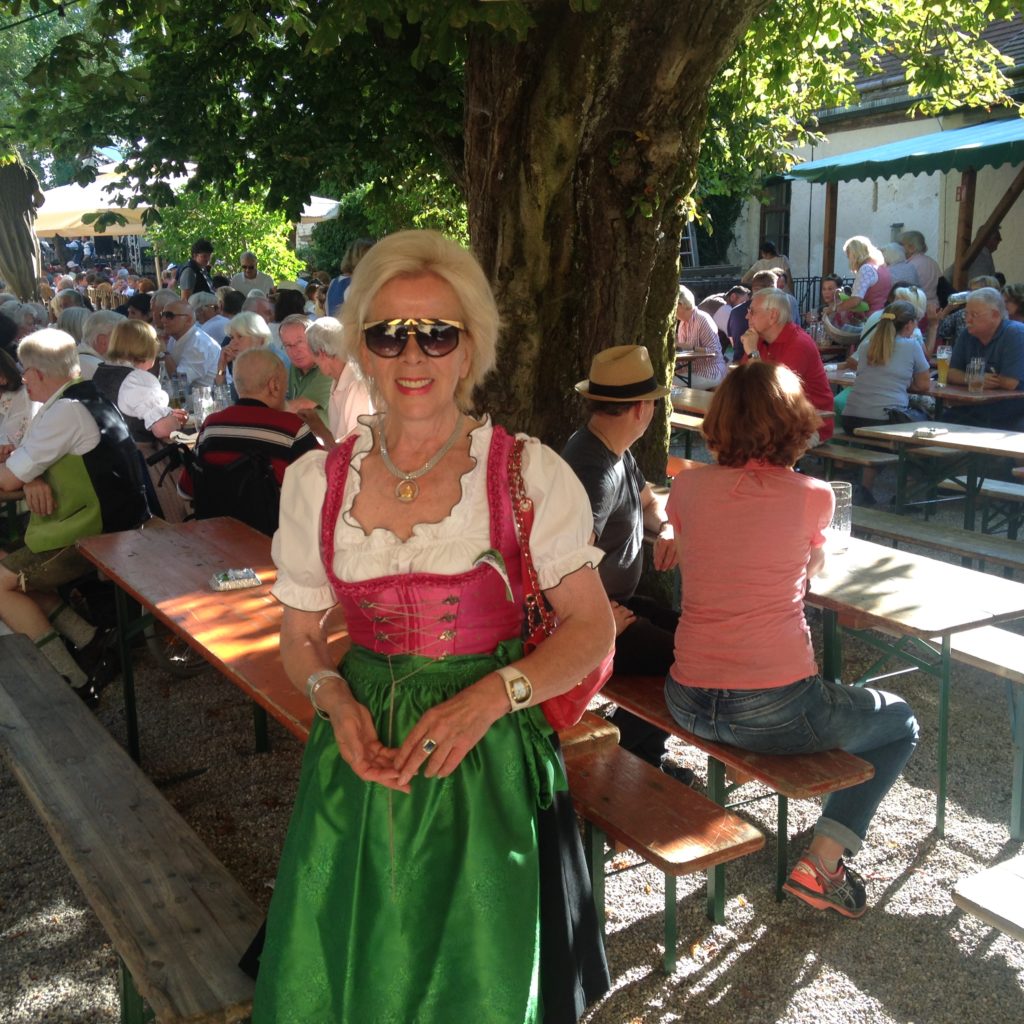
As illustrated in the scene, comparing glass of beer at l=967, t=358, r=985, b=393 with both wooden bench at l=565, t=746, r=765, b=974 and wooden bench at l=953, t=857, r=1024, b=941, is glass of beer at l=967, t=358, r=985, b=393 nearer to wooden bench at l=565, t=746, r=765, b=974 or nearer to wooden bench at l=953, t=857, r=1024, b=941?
wooden bench at l=565, t=746, r=765, b=974

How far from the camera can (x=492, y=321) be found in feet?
7.26

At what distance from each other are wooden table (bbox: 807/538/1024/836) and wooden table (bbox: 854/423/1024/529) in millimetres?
2342

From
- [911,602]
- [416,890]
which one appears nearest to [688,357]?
[911,602]

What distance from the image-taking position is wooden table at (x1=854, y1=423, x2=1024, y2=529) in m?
6.22

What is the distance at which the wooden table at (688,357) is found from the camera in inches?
420

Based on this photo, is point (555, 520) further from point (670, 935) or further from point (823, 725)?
point (670, 935)

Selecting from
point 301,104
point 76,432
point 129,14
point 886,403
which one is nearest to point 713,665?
point 76,432

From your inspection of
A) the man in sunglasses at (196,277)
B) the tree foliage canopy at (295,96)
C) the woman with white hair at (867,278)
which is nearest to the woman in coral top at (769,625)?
the tree foliage canopy at (295,96)

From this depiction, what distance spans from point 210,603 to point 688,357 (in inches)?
294

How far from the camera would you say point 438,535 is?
6.83 feet

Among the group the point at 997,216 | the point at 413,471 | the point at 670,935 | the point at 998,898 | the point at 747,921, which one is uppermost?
the point at 997,216

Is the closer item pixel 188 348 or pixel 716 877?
pixel 716 877

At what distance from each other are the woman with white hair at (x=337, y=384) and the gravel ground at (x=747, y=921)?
5.63 feet

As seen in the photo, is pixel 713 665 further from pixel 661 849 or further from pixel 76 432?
pixel 76 432
